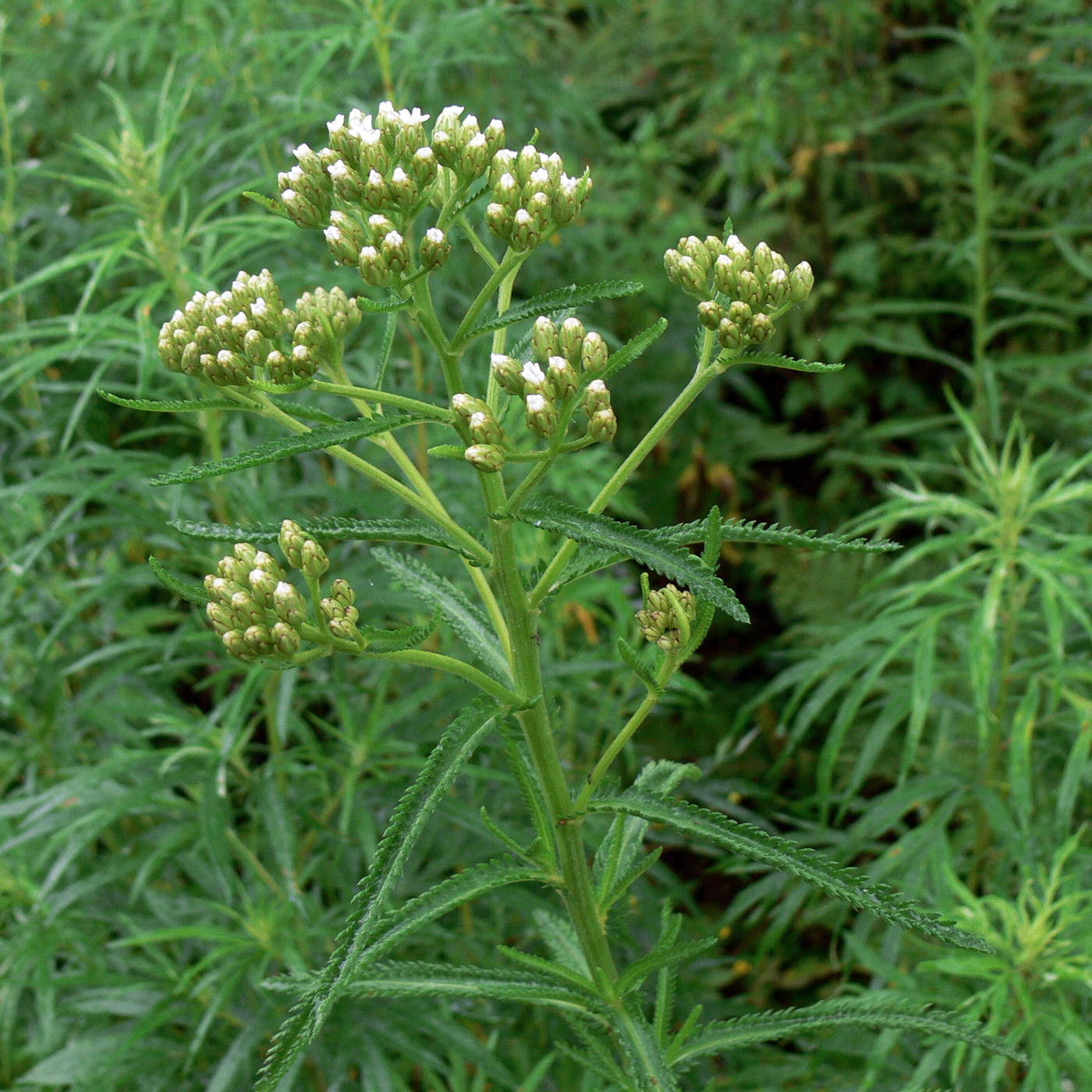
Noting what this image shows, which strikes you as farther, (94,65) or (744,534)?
(94,65)

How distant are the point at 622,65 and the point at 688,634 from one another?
420cm

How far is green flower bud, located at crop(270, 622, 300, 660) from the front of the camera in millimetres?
1124

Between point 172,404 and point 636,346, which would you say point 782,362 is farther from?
point 172,404

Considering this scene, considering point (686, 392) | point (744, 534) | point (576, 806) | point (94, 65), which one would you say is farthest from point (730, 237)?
point (94, 65)

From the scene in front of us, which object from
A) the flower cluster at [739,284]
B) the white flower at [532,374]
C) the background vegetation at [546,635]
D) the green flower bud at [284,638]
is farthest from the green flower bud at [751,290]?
the background vegetation at [546,635]

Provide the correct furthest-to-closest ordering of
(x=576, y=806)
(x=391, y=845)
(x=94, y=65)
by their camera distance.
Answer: (x=94, y=65), (x=576, y=806), (x=391, y=845)

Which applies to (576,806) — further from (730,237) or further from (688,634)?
(730,237)

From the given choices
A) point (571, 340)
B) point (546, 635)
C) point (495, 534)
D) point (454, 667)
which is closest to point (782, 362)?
point (571, 340)

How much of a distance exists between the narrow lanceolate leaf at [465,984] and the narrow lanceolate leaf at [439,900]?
8cm

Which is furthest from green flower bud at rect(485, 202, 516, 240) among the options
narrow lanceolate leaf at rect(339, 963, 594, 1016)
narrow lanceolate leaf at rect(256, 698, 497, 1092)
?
narrow lanceolate leaf at rect(339, 963, 594, 1016)

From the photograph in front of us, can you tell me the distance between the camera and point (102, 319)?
213 cm

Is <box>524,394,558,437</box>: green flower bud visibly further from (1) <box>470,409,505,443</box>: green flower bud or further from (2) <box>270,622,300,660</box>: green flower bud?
(2) <box>270,622,300,660</box>: green flower bud

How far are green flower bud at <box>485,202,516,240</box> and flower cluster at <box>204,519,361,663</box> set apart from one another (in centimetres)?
38

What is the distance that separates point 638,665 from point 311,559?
0.36m
